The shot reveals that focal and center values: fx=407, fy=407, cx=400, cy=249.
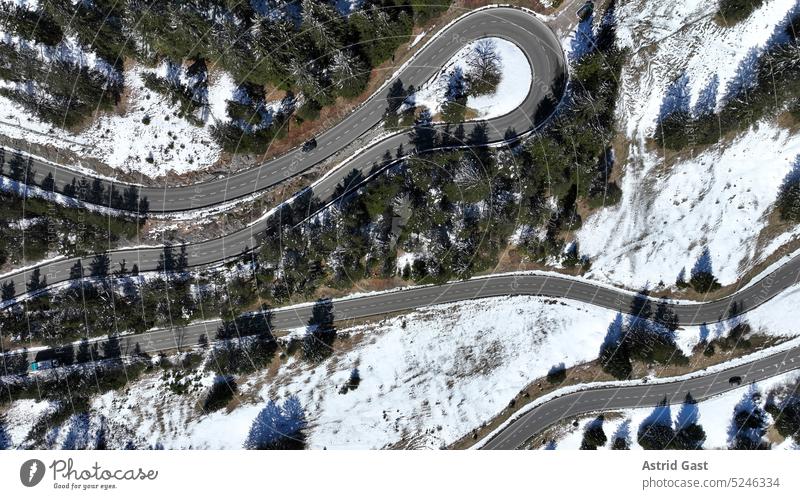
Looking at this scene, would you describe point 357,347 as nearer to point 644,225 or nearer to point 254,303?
point 254,303

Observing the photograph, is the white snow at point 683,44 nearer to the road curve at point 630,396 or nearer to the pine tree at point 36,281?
the road curve at point 630,396

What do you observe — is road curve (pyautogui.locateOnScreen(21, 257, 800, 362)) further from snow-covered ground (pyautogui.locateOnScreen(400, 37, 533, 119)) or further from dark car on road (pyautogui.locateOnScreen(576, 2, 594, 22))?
dark car on road (pyautogui.locateOnScreen(576, 2, 594, 22))

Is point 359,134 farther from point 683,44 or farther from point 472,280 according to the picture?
point 683,44

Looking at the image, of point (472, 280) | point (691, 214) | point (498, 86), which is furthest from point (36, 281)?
point (691, 214)

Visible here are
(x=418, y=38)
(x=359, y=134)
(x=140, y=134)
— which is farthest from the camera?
(x=359, y=134)

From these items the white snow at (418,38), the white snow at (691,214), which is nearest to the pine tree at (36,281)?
the white snow at (418,38)

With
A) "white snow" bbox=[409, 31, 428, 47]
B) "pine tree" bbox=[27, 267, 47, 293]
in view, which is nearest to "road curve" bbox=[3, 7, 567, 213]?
"white snow" bbox=[409, 31, 428, 47]

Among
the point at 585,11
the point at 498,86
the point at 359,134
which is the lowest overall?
the point at 359,134
